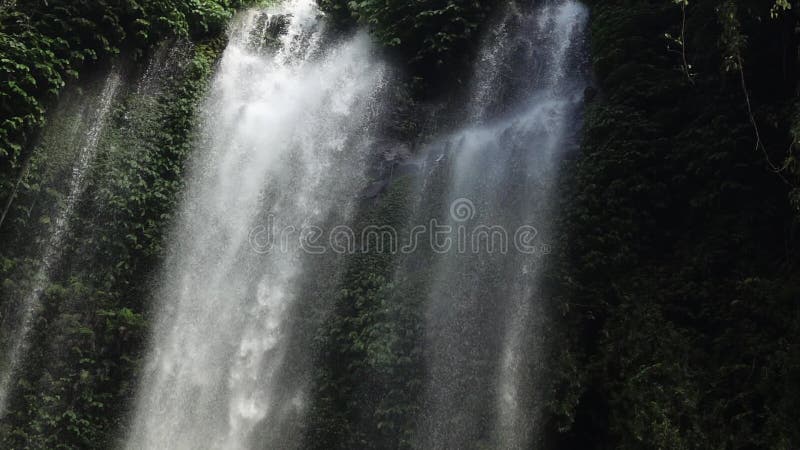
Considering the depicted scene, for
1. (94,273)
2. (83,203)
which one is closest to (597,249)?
(94,273)

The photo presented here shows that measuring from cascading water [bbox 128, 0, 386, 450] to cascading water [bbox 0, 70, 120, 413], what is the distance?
168 cm

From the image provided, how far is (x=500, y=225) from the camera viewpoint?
8211 millimetres

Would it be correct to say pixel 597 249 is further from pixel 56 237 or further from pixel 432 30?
pixel 56 237

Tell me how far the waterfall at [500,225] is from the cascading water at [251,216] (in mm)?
2112

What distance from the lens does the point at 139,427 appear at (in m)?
7.61

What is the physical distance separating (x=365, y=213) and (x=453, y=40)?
404cm

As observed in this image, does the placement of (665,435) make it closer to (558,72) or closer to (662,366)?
(662,366)

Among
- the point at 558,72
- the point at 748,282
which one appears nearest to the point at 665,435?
the point at 748,282

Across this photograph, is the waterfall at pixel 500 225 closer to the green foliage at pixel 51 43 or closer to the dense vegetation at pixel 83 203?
the dense vegetation at pixel 83 203

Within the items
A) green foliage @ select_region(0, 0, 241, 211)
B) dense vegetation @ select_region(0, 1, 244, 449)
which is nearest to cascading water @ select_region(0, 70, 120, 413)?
dense vegetation @ select_region(0, 1, 244, 449)

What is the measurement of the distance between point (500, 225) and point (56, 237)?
23.3 feet

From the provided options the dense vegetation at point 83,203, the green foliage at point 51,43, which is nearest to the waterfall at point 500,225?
the dense vegetation at point 83,203

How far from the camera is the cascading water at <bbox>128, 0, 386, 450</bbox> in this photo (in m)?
7.70

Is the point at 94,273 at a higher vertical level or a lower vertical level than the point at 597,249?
lower
